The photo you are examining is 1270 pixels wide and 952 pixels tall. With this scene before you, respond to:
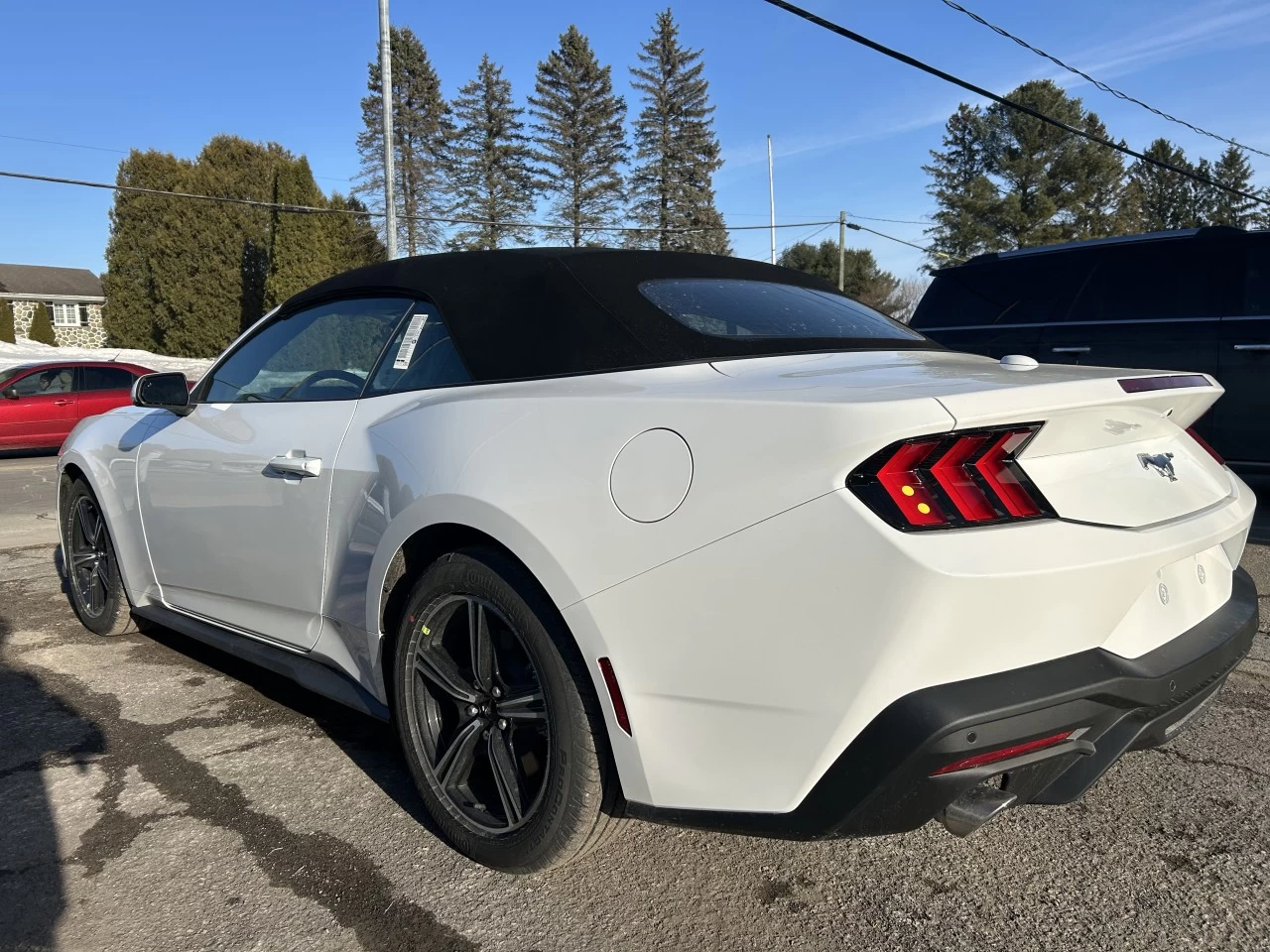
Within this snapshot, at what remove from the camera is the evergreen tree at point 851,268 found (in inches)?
2253

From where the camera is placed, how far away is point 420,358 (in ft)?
9.08

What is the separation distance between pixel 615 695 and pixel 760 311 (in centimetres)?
124

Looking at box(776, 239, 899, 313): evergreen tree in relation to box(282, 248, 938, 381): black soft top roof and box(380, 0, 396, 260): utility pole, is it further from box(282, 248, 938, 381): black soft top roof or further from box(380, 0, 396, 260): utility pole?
box(282, 248, 938, 381): black soft top roof

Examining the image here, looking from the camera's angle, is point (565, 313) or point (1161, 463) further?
point (565, 313)

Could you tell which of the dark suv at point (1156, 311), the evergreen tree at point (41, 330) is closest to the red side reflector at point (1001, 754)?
the dark suv at point (1156, 311)

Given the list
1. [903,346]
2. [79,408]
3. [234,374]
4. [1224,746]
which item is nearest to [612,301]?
[903,346]

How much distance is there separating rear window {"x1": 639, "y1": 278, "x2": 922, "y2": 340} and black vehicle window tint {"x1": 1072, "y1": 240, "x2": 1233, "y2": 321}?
4.56m

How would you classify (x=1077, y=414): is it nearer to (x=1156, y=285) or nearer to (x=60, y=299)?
(x=1156, y=285)

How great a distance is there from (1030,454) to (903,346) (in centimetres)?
98

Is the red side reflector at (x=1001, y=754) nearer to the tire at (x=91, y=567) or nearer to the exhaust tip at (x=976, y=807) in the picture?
the exhaust tip at (x=976, y=807)

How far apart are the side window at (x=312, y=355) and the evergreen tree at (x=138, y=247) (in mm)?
38384

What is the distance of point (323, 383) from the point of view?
10.3 feet

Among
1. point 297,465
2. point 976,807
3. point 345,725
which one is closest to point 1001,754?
point 976,807

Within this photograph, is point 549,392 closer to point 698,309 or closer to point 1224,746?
point 698,309
